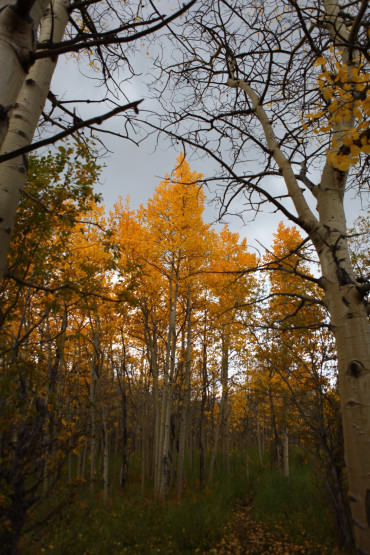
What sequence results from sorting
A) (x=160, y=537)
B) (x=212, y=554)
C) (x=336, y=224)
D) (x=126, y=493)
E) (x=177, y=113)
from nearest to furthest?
1. (x=336, y=224)
2. (x=177, y=113)
3. (x=212, y=554)
4. (x=160, y=537)
5. (x=126, y=493)

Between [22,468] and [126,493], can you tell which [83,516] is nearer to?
[126,493]

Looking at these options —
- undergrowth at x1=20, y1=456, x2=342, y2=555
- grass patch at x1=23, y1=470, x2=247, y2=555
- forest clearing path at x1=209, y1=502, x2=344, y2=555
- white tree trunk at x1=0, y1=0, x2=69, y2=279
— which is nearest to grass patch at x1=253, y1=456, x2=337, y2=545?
undergrowth at x1=20, y1=456, x2=342, y2=555

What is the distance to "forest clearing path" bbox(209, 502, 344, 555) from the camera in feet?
14.2

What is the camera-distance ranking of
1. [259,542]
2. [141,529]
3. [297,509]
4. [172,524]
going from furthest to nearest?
[297,509], [172,524], [141,529], [259,542]

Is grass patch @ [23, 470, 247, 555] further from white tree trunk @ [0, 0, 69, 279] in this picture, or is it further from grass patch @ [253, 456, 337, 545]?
white tree trunk @ [0, 0, 69, 279]

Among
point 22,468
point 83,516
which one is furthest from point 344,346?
point 83,516

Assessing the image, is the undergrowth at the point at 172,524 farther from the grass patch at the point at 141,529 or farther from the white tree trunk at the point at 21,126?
the white tree trunk at the point at 21,126

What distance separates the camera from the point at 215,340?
10023 millimetres

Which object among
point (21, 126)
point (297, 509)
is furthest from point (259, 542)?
point (21, 126)

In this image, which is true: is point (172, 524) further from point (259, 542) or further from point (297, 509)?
point (297, 509)

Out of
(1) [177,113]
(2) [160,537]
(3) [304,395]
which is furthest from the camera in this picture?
(3) [304,395]

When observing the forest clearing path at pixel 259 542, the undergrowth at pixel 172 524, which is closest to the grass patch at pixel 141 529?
the undergrowth at pixel 172 524

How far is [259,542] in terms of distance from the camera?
4949mm

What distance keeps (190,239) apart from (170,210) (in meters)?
1.24
